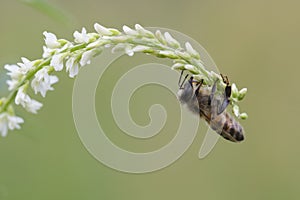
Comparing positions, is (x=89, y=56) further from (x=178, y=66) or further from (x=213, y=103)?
(x=213, y=103)

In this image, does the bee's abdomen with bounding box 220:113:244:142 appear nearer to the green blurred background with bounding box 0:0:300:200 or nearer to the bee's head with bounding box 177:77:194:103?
the bee's head with bounding box 177:77:194:103

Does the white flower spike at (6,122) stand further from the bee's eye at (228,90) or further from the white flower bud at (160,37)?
the bee's eye at (228,90)

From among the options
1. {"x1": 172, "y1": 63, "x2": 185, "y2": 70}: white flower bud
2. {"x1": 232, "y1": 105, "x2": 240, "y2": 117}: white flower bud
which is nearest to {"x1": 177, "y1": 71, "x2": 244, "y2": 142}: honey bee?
{"x1": 232, "y1": 105, "x2": 240, "y2": 117}: white flower bud

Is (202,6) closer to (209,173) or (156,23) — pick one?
(156,23)

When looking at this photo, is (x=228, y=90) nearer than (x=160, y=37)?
No

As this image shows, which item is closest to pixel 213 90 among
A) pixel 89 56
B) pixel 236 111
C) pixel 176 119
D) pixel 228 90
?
pixel 228 90

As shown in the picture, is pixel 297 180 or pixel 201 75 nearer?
pixel 201 75

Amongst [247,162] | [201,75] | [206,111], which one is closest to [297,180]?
[247,162]
